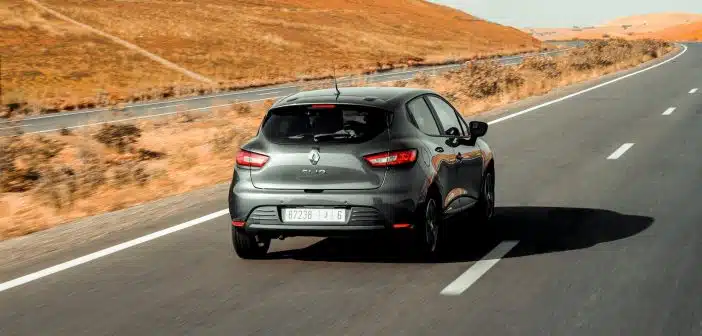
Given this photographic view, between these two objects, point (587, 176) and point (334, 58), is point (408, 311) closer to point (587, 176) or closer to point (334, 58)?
point (587, 176)

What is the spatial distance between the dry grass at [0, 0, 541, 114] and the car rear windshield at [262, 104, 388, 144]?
34684mm

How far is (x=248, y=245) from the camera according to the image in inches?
355

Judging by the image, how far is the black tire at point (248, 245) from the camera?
8.94m

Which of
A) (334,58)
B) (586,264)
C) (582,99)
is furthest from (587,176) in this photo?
(334,58)

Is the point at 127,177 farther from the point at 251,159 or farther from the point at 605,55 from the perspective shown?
the point at 605,55

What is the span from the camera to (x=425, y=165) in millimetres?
8695

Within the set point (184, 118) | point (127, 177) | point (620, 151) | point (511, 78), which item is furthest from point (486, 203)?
point (511, 78)

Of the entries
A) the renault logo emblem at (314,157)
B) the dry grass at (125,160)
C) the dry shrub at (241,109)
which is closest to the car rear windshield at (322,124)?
the renault logo emblem at (314,157)

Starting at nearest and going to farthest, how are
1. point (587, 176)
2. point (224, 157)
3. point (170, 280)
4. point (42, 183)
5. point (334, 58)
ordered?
point (170, 280)
point (587, 176)
point (42, 183)
point (224, 157)
point (334, 58)

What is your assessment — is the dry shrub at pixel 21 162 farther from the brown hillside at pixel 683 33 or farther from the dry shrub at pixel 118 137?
the brown hillside at pixel 683 33

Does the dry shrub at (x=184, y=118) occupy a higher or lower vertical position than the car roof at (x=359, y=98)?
lower

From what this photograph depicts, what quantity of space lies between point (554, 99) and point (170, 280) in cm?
2303

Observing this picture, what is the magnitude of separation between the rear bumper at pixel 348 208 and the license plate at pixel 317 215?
0.03 meters

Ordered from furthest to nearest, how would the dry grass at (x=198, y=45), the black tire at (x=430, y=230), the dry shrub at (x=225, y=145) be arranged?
the dry grass at (x=198, y=45) < the dry shrub at (x=225, y=145) < the black tire at (x=430, y=230)
